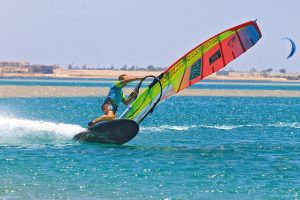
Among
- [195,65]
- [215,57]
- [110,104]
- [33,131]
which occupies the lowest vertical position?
[33,131]

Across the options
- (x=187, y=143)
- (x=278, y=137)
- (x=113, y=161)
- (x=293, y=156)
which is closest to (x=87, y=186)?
(x=113, y=161)

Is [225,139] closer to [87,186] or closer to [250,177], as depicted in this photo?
[250,177]

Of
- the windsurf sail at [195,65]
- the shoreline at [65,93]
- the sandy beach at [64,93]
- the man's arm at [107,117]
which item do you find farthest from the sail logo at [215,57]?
the sandy beach at [64,93]

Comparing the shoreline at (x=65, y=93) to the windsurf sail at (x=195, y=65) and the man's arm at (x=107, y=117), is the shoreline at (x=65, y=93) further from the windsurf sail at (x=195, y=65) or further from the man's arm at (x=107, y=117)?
the man's arm at (x=107, y=117)

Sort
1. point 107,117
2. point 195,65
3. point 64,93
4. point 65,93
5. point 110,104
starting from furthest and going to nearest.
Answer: point 65,93, point 64,93, point 195,65, point 110,104, point 107,117

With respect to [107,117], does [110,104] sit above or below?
above

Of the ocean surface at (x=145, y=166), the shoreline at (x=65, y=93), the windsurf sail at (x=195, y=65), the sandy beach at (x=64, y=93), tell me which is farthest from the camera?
the sandy beach at (x=64, y=93)

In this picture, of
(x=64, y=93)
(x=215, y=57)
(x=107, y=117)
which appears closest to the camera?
(x=107, y=117)

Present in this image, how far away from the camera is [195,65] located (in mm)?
22484

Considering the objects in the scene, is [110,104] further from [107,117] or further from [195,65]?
[195,65]

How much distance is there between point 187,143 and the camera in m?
24.2

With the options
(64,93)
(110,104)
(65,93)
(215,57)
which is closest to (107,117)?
(110,104)

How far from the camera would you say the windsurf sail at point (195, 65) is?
71.5 feet

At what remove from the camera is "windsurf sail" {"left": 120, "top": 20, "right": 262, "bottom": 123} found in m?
21.8
